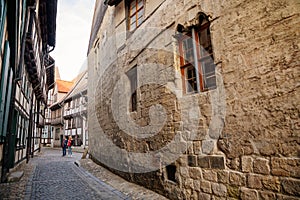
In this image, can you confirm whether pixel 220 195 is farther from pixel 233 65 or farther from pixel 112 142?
pixel 112 142

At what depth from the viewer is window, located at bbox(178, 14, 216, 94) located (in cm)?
353

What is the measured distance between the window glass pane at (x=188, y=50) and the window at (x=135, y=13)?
2.07 metres

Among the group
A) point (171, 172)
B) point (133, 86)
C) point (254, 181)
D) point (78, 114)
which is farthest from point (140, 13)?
point (78, 114)

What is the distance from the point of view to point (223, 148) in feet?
9.96

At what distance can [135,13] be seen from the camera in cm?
597

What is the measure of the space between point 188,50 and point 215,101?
123 cm

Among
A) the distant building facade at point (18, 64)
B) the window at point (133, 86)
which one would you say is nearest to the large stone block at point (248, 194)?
the window at point (133, 86)

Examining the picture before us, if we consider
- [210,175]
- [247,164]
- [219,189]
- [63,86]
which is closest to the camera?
[247,164]

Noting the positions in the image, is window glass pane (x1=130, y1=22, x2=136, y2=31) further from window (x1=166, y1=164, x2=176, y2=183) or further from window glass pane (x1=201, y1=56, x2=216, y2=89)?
window (x1=166, y1=164, x2=176, y2=183)

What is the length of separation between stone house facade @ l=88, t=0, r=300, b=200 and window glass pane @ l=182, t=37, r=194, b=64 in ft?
0.07

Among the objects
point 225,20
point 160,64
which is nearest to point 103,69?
point 160,64

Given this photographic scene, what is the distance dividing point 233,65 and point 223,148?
122cm

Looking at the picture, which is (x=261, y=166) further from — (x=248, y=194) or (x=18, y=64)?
(x=18, y=64)

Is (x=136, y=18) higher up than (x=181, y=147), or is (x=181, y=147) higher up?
(x=136, y=18)
